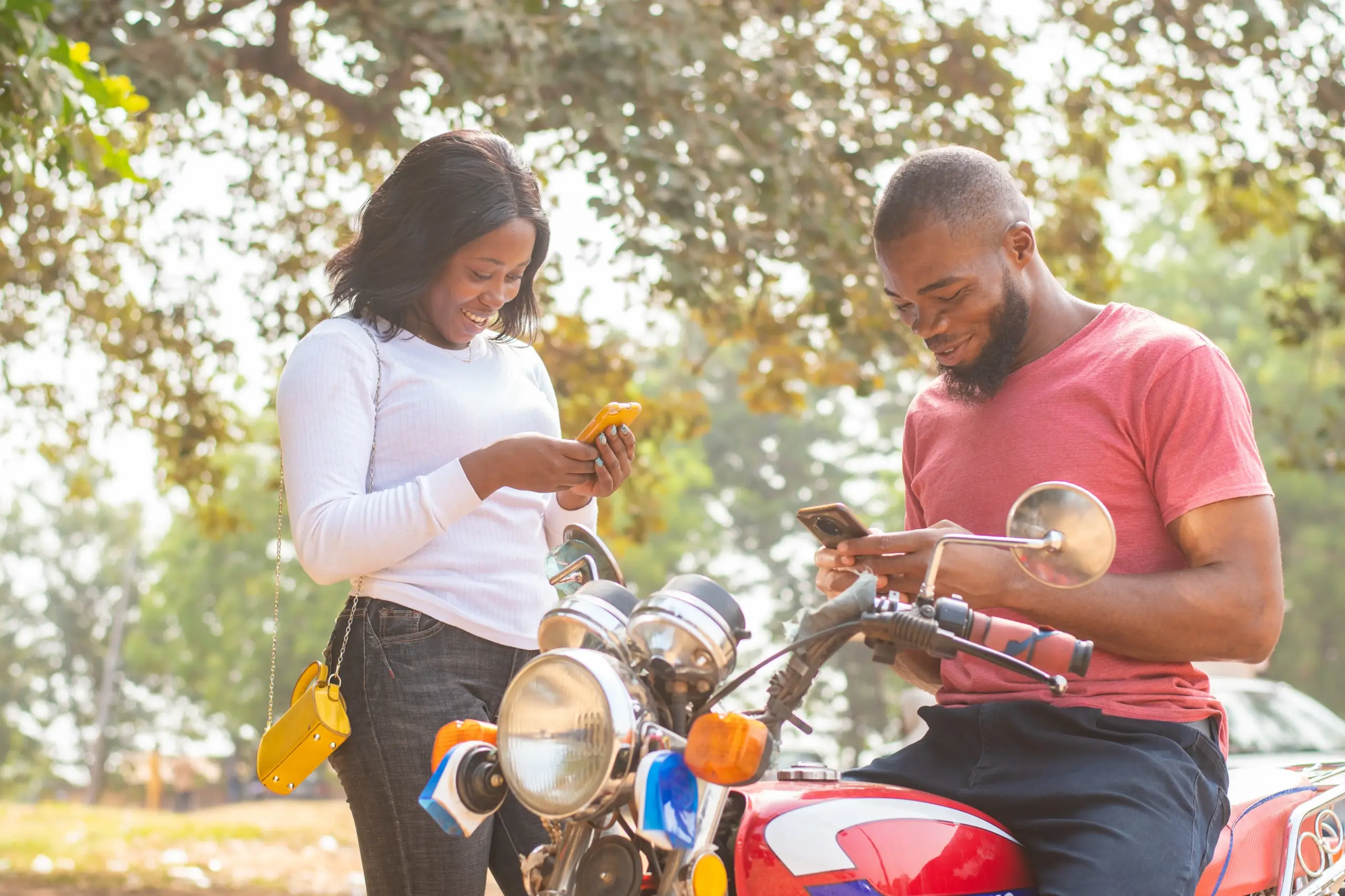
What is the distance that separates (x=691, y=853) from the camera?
68.0 inches

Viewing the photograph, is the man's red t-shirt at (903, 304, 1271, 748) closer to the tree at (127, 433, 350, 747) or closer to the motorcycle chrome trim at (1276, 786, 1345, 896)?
the motorcycle chrome trim at (1276, 786, 1345, 896)

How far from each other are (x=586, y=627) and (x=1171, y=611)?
1.07 metres

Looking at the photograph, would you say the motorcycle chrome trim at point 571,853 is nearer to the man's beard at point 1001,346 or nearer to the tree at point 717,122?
the man's beard at point 1001,346

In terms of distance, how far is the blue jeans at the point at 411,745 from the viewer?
2.51m

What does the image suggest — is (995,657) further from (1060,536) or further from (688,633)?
(688,633)

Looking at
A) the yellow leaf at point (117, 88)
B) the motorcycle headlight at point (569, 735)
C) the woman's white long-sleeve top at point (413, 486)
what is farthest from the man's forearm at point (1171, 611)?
the yellow leaf at point (117, 88)

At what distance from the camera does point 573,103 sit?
6352 mm

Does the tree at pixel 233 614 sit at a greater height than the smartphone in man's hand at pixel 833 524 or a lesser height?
lesser

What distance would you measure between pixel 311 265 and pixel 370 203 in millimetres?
7017

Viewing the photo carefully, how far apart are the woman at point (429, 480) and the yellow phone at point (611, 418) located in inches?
1.0

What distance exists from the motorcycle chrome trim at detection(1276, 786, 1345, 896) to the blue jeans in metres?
1.45

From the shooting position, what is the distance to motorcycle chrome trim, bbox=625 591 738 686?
1.74m

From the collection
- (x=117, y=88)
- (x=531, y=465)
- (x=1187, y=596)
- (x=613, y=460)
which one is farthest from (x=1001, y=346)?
(x=117, y=88)

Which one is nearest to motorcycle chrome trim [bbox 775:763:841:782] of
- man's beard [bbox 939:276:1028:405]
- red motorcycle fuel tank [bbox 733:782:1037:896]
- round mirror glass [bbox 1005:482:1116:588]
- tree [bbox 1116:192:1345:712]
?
red motorcycle fuel tank [bbox 733:782:1037:896]
